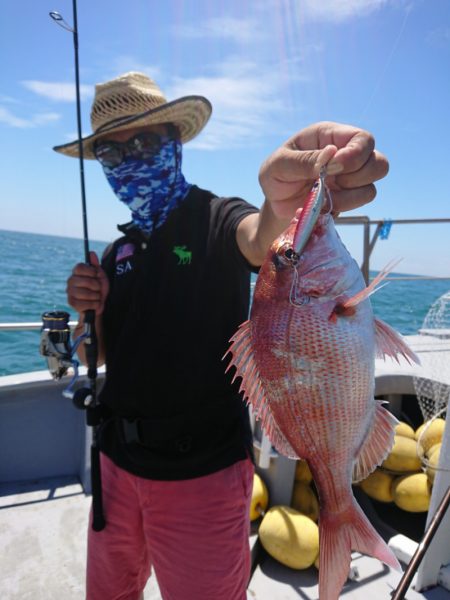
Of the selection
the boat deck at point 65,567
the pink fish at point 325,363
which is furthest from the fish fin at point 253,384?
the boat deck at point 65,567

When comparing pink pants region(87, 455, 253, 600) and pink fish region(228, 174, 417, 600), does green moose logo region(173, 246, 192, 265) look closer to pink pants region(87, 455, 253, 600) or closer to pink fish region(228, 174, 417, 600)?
pink fish region(228, 174, 417, 600)

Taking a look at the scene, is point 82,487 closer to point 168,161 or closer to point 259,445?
point 259,445

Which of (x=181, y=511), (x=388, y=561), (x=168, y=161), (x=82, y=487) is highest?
(x=168, y=161)

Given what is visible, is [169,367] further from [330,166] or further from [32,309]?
[32,309]

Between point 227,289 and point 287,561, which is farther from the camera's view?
point 287,561

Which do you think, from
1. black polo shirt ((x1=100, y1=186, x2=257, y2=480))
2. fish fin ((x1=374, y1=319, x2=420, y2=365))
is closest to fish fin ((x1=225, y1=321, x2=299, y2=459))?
fish fin ((x1=374, y1=319, x2=420, y2=365))

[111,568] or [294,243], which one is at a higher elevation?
[294,243]

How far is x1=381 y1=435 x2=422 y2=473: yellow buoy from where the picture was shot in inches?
119

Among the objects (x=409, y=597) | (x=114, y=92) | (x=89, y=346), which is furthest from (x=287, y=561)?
(x=114, y=92)

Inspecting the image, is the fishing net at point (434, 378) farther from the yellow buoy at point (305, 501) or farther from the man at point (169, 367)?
the man at point (169, 367)

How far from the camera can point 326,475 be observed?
1.15 metres

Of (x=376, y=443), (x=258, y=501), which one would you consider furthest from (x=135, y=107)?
(x=258, y=501)

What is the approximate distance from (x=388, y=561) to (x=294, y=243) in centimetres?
78

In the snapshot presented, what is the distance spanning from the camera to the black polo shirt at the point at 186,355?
168cm
